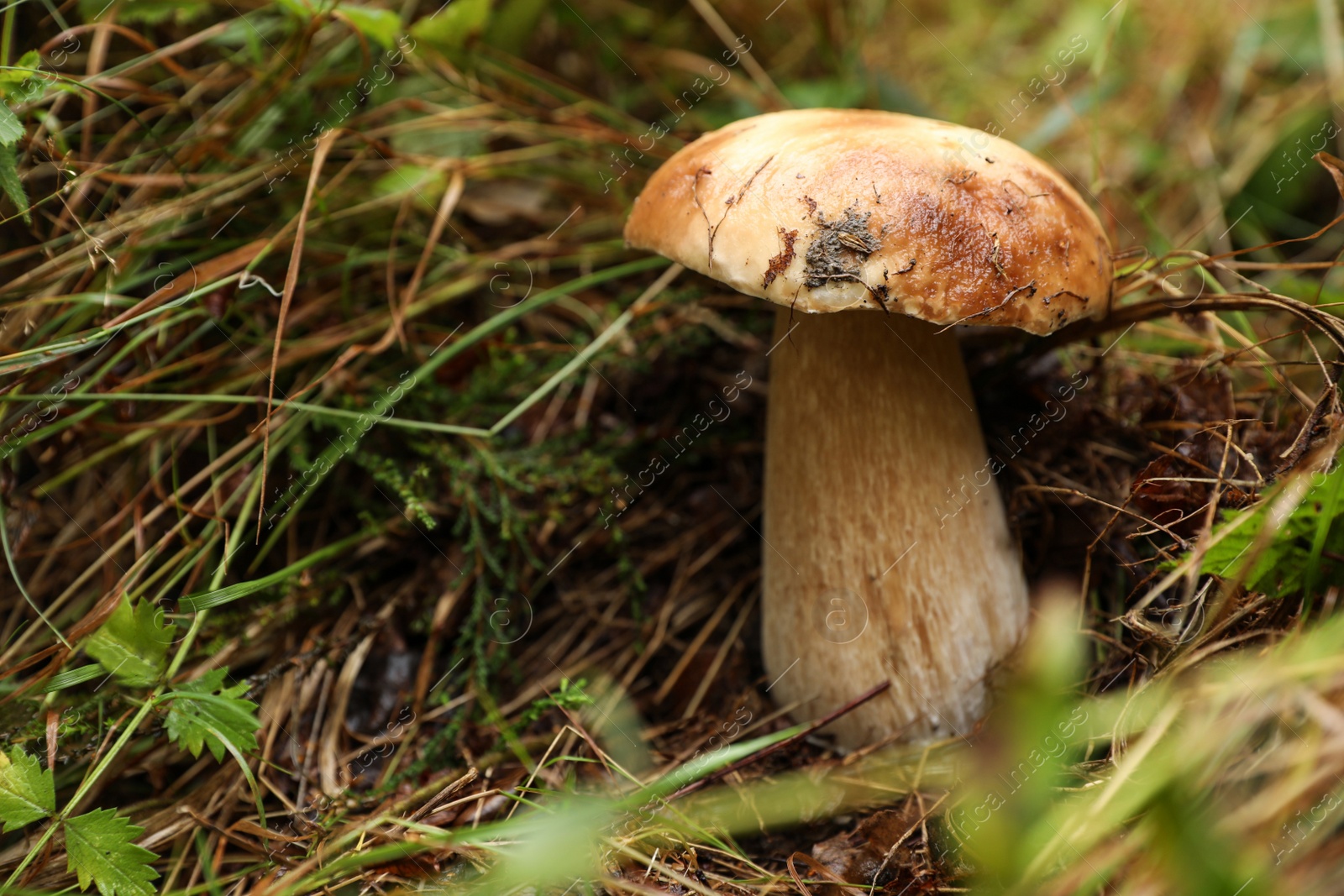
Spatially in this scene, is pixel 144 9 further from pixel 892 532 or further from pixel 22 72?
pixel 892 532

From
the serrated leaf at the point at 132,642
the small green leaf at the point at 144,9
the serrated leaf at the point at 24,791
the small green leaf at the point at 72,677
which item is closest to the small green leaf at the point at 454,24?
the small green leaf at the point at 144,9

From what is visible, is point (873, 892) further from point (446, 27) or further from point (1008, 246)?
point (446, 27)

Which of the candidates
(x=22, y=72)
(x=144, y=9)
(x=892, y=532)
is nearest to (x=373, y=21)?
(x=144, y=9)

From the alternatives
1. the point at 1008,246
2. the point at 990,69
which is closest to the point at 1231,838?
the point at 1008,246

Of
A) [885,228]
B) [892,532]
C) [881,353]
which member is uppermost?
[885,228]

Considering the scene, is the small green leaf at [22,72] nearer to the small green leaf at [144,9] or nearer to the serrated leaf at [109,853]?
the small green leaf at [144,9]
